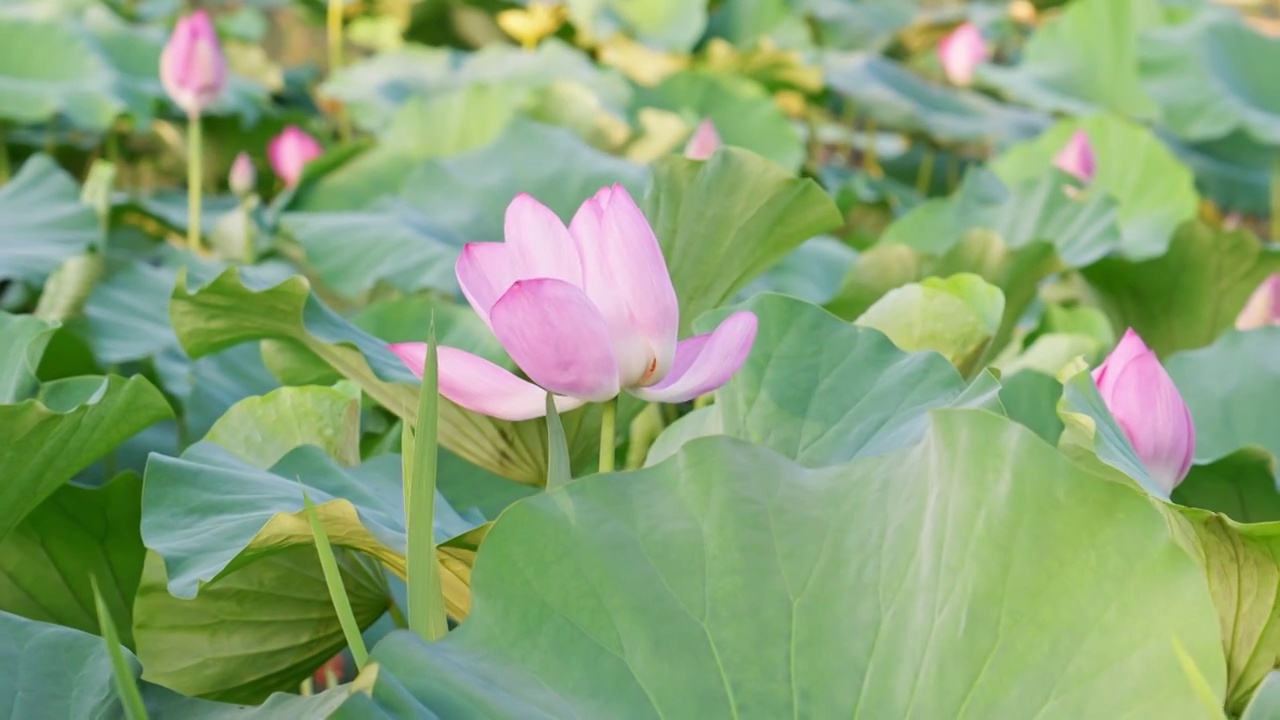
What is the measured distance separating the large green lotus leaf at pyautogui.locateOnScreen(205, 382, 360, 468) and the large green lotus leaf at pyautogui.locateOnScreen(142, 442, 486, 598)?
62mm

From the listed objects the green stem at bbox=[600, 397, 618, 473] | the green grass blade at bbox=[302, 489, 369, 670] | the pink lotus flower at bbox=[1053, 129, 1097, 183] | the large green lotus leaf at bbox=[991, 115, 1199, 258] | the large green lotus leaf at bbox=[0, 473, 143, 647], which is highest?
the green grass blade at bbox=[302, 489, 369, 670]

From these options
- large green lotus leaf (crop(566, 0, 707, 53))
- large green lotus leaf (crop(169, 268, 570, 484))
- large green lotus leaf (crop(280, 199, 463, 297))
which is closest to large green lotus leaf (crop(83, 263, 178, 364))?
large green lotus leaf (crop(280, 199, 463, 297))

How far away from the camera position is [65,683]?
0.58 m

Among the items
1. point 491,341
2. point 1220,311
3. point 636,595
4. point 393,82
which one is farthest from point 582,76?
point 636,595

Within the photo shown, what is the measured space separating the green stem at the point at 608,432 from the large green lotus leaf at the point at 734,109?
57.2 inches

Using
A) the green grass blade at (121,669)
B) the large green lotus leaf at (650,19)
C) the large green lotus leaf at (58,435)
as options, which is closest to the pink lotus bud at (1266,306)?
the large green lotus leaf at (58,435)

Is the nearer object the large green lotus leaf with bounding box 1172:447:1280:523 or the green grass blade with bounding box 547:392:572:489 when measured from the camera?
the green grass blade with bounding box 547:392:572:489

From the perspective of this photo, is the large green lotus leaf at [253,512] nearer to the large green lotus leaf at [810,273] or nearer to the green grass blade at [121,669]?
the green grass blade at [121,669]

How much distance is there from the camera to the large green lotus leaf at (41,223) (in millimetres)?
1260

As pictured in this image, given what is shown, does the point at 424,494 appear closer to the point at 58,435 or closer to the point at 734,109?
the point at 58,435

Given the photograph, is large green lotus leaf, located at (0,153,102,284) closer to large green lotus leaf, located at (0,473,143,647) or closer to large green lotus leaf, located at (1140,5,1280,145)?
large green lotus leaf, located at (0,473,143,647)

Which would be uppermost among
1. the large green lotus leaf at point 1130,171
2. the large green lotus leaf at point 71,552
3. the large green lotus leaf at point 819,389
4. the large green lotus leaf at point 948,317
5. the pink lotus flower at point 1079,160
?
the large green lotus leaf at point 819,389

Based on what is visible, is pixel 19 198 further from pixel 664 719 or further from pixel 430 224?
pixel 664 719

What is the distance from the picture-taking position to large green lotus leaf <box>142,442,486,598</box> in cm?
61
